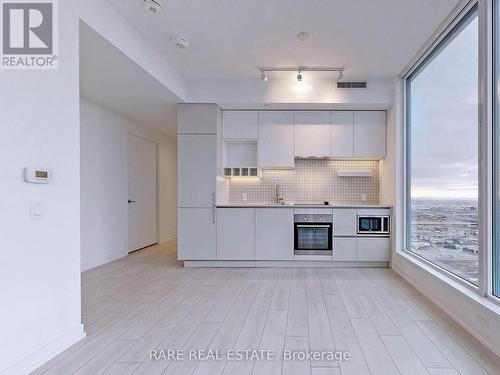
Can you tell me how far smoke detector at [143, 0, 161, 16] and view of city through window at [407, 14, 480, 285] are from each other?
8.88ft

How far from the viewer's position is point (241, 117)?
16.5ft

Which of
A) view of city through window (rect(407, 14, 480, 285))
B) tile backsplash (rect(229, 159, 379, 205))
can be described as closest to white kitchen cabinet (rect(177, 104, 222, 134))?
tile backsplash (rect(229, 159, 379, 205))

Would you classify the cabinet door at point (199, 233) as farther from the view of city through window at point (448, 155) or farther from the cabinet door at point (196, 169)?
the view of city through window at point (448, 155)

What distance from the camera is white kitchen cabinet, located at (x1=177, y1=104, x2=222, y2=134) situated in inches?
187

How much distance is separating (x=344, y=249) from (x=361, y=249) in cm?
25

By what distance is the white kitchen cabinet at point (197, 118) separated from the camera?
15.6ft

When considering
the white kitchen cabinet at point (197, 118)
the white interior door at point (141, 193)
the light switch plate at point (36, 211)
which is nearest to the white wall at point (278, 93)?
the white kitchen cabinet at point (197, 118)

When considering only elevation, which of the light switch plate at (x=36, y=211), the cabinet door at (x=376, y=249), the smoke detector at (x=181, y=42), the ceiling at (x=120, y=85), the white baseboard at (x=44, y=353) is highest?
the smoke detector at (x=181, y=42)

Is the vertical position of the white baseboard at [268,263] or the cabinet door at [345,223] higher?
the cabinet door at [345,223]

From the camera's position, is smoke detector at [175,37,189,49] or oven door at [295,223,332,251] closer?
smoke detector at [175,37,189,49]

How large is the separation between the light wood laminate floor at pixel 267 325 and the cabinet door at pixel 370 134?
1.84 m

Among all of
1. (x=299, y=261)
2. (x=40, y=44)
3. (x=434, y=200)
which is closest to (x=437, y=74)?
(x=434, y=200)

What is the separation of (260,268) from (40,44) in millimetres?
3710

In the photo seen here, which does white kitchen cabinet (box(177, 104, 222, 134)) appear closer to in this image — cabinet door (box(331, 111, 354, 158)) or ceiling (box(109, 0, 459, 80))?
ceiling (box(109, 0, 459, 80))
